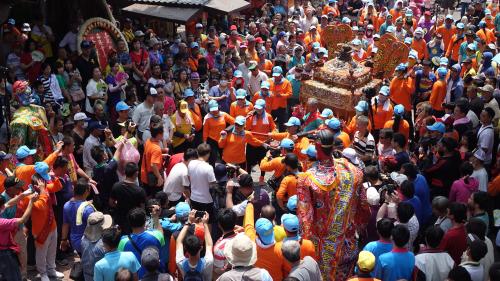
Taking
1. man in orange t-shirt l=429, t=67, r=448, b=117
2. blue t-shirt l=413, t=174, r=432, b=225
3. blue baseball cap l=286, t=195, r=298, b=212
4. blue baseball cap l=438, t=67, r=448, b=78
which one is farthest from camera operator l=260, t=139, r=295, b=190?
blue baseball cap l=438, t=67, r=448, b=78

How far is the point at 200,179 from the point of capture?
7086 mm

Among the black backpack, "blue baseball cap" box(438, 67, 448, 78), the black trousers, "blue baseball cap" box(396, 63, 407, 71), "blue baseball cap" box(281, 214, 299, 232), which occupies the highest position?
"blue baseball cap" box(281, 214, 299, 232)

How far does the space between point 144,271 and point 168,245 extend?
2.03 feet

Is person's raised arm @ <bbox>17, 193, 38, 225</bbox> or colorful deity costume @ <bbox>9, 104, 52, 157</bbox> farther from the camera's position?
colorful deity costume @ <bbox>9, 104, 52, 157</bbox>

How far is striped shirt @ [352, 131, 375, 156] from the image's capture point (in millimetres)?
8109

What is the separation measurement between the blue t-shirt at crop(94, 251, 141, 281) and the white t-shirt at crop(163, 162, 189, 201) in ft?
6.36

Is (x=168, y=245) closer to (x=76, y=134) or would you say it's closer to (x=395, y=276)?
(x=395, y=276)

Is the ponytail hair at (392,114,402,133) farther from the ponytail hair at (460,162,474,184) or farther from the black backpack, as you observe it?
the black backpack

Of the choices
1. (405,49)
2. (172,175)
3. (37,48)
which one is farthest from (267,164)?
(37,48)

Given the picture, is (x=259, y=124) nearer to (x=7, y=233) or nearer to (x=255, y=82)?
(x=255, y=82)

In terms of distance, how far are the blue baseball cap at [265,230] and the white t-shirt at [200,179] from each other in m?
1.93

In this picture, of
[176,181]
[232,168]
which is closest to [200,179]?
[176,181]

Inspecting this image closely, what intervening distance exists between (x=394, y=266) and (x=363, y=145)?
3.02 meters

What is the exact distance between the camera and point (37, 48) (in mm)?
11016
